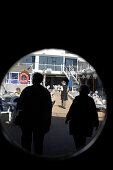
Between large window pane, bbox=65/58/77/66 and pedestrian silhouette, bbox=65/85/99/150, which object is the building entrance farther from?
pedestrian silhouette, bbox=65/85/99/150

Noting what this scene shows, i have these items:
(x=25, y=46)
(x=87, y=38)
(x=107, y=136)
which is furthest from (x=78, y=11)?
(x=107, y=136)

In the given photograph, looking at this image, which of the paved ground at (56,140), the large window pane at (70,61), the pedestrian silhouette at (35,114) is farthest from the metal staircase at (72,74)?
the pedestrian silhouette at (35,114)

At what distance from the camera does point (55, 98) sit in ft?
51.6

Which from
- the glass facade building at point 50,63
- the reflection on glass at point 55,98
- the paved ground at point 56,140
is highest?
the glass facade building at point 50,63

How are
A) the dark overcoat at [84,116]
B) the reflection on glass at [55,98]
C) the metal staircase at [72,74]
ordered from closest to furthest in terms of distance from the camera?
the dark overcoat at [84,116] < the reflection on glass at [55,98] < the metal staircase at [72,74]

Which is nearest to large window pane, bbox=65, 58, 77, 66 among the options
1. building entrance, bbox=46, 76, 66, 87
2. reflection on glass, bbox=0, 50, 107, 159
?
reflection on glass, bbox=0, 50, 107, 159

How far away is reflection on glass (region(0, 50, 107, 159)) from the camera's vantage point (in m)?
4.21

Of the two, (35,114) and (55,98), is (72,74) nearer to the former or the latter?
(55,98)

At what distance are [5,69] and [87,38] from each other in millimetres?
781

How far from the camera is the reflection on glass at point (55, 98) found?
4207 millimetres

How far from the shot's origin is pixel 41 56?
2748cm

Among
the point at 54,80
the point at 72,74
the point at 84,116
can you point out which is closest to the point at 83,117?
the point at 84,116

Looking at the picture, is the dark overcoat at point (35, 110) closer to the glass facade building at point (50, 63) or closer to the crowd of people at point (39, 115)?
the crowd of people at point (39, 115)

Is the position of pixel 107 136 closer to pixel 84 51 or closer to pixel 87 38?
pixel 84 51
